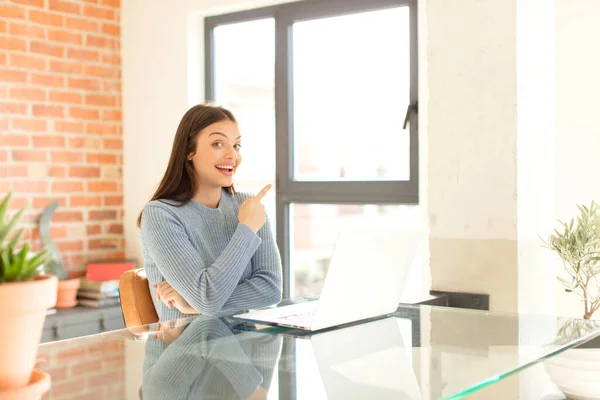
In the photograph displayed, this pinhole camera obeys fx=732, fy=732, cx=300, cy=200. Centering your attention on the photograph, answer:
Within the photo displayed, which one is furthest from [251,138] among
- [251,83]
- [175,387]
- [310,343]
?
[175,387]

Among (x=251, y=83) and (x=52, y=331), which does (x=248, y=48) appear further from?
(x=52, y=331)

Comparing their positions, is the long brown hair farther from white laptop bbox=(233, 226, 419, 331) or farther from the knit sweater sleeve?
white laptop bbox=(233, 226, 419, 331)

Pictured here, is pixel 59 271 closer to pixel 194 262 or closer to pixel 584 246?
pixel 194 262

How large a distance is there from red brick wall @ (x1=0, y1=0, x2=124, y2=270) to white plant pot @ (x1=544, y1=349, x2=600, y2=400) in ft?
8.93

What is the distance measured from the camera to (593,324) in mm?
1528

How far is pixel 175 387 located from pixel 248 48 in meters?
2.99

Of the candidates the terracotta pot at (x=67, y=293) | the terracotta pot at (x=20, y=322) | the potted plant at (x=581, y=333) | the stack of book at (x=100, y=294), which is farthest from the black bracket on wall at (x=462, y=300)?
the terracotta pot at (x=67, y=293)

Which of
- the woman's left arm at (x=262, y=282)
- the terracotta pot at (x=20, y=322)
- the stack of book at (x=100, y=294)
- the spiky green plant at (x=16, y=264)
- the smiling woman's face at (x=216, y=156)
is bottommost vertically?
the stack of book at (x=100, y=294)

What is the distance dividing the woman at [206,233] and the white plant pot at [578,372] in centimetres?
92

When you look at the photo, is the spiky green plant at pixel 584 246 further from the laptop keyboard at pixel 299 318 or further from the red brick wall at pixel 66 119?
the red brick wall at pixel 66 119

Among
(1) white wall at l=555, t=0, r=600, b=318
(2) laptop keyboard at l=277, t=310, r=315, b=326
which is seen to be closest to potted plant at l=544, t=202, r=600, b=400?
(1) white wall at l=555, t=0, r=600, b=318

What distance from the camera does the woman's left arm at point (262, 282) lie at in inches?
92.8

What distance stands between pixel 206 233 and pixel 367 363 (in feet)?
4.45

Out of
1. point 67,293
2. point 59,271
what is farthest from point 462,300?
point 59,271
